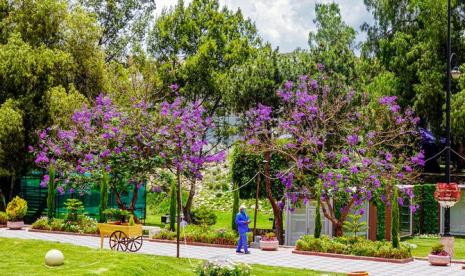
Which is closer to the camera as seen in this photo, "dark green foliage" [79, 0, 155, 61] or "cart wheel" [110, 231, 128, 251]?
"cart wheel" [110, 231, 128, 251]

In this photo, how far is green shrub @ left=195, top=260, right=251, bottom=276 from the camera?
493 inches

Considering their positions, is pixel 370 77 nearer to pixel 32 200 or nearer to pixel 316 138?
pixel 316 138

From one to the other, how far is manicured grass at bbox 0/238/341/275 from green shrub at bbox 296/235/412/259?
3.79 meters

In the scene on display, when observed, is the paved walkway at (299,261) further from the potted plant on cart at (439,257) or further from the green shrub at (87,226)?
the green shrub at (87,226)

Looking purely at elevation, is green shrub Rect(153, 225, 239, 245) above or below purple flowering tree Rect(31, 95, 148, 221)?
below

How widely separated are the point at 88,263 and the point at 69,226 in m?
11.1

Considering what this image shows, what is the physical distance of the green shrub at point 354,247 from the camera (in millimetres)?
21188

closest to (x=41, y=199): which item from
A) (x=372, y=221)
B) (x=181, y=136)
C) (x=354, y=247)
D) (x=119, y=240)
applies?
(x=181, y=136)

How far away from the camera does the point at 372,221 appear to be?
1104 inches

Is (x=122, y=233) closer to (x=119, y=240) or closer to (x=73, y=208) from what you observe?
(x=119, y=240)

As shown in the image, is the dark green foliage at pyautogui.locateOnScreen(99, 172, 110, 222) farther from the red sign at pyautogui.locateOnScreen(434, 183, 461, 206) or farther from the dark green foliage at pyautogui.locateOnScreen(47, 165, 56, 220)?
the red sign at pyautogui.locateOnScreen(434, 183, 461, 206)

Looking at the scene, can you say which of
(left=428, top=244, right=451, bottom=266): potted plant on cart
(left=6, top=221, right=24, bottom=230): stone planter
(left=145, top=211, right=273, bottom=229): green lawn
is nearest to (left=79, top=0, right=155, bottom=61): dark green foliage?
(left=145, top=211, right=273, bottom=229): green lawn

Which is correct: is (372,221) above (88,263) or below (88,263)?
above

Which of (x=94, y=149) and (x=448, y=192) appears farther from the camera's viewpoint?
(x=94, y=149)
